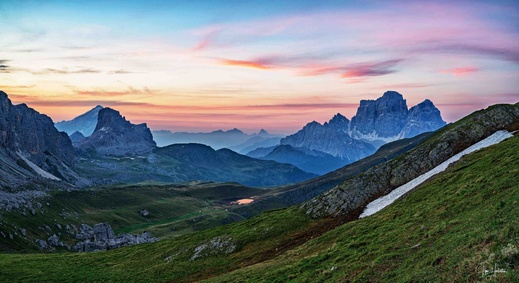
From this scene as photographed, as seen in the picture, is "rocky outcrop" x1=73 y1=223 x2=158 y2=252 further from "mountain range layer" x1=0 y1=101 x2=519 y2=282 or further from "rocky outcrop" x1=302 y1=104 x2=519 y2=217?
"rocky outcrop" x1=302 y1=104 x2=519 y2=217

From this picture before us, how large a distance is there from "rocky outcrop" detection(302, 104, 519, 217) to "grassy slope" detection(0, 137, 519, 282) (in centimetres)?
660

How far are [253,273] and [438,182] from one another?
31176 mm

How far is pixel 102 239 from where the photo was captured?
164 meters

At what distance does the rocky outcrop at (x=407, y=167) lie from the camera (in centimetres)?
7162

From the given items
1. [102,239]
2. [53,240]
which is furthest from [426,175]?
[102,239]

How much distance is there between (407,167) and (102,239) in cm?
14446

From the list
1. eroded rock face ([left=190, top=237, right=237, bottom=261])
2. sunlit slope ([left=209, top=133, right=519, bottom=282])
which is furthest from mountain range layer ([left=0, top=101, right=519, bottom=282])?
eroded rock face ([left=190, top=237, right=237, bottom=261])

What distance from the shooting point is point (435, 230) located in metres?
32.7

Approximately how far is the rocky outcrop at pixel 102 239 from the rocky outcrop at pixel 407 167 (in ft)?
283

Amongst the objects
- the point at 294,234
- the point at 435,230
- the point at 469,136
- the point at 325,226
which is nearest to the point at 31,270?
the point at 294,234

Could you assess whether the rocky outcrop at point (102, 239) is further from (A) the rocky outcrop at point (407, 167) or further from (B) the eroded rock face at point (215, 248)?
(A) the rocky outcrop at point (407, 167)

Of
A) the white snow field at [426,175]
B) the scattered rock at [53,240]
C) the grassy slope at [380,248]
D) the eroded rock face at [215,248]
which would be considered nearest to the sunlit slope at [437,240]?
the grassy slope at [380,248]

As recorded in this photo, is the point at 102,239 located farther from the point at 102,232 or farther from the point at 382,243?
the point at 382,243

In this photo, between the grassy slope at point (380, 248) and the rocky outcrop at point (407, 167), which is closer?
the grassy slope at point (380, 248)
